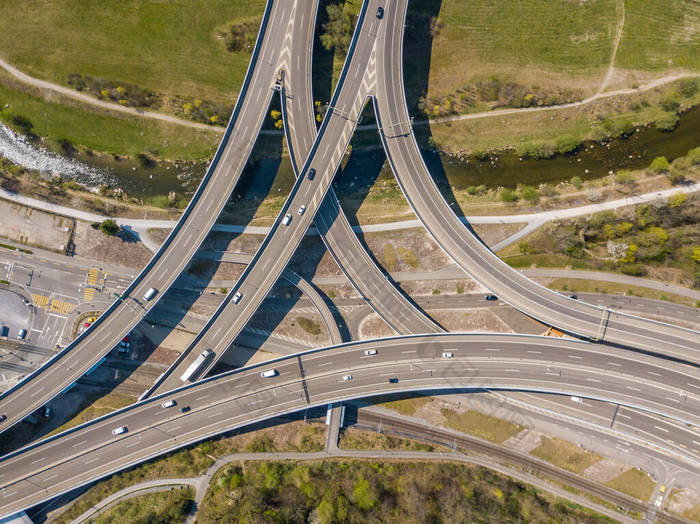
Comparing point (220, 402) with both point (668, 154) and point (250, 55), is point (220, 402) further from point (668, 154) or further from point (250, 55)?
point (668, 154)

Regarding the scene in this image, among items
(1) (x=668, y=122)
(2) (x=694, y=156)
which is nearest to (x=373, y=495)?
(2) (x=694, y=156)

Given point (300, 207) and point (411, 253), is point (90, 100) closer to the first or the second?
point (300, 207)

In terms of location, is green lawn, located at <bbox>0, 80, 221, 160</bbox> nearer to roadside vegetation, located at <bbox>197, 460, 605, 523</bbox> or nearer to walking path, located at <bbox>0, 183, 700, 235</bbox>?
walking path, located at <bbox>0, 183, 700, 235</bbox>

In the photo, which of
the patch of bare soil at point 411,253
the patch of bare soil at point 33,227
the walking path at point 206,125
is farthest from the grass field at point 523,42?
the patch of bare soil at point 33,227

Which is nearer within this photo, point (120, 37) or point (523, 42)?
point (120, 37)

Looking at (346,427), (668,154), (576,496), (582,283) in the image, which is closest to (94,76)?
(346,427)

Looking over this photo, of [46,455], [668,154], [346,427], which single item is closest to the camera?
[46,455]

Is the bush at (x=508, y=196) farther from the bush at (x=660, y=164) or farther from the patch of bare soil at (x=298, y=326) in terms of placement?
the patch of bare soil at (x=298, y=326)
